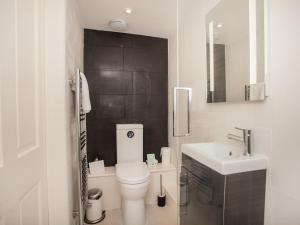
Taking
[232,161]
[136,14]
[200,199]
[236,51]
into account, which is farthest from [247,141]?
[136,14]

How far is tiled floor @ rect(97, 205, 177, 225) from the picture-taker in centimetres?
180

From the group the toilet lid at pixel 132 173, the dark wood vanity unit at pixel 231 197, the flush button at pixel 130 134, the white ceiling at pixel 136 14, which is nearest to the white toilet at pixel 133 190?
the toilet lid at pixel 132 173

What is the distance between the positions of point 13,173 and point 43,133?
40 cm

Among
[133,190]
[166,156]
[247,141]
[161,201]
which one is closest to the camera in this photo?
[247,141]

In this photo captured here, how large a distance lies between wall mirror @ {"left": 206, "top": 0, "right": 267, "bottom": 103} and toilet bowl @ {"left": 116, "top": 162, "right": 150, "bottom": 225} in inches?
40.0

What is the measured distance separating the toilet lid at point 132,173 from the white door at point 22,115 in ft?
2.31

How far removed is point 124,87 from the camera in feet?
7.98

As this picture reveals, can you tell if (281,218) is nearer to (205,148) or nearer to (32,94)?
(205,148)

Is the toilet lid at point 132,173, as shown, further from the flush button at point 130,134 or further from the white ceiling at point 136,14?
the white ceiling at point 136,14

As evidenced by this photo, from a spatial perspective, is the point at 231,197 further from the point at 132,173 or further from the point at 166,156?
the point at 166,156

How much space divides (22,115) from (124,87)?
1598mm

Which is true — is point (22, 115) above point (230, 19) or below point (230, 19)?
below

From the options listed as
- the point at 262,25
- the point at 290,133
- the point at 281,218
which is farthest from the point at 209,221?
the point at 262,25

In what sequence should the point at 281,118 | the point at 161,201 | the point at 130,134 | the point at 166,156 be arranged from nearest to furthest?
the point at 281,118 → the point at 161,201 → the point at 130,134 → the point at 166,156
